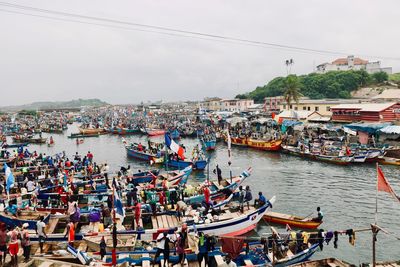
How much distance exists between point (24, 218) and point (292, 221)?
15.2m

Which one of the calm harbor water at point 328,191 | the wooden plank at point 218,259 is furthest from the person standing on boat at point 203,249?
the calm harbor water at point 328,191

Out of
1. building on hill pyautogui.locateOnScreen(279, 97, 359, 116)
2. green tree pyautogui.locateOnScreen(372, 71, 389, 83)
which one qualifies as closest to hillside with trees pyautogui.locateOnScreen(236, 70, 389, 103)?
green tree pyautogui.locateOnScreen(372, 71, 389, 83)

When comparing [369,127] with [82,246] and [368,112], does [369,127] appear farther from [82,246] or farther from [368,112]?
[82,246]

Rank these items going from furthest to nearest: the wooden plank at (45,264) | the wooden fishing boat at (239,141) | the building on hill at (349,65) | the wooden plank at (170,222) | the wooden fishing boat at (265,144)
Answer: the building on hill at (349,65) < the wooden fishing boat at (239,141) < the wooden fishing boat at (265,144) < the wooden plank at (170,222) < the wooden plank at (45,264)

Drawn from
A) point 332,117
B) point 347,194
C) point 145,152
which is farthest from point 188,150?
point 347,194

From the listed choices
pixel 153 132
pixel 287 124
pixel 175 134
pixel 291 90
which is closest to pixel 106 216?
pixel 287 124

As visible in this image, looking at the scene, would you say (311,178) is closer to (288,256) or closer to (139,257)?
(288,256)

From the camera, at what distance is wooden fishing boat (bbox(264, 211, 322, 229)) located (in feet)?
68.0

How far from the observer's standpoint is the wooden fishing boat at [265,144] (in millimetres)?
50522

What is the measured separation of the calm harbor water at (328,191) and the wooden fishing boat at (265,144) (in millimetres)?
1472

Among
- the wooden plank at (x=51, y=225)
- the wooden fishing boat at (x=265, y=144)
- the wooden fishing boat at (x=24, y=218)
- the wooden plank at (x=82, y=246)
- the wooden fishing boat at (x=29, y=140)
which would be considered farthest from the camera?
the wooden fishing boat at (x=29, y=140)

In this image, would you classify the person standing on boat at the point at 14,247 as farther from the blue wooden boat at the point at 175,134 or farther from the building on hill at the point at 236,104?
the building on hill at the point at 236,104

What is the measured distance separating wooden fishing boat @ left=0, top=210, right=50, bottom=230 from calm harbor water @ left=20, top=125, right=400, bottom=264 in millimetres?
12781

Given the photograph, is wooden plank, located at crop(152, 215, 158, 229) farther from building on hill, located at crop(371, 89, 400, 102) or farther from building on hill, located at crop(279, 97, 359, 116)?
building on hill, located at crop(371, 89, 400, 102)
